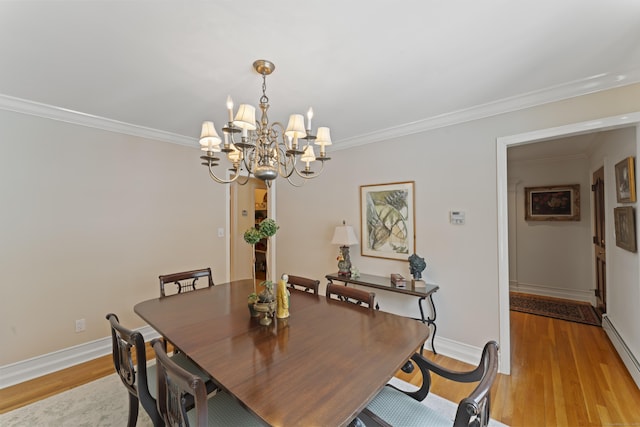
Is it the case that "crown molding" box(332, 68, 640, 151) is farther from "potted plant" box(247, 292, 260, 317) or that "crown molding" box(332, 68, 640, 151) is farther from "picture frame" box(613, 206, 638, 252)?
"potted plant" box(247, 292, 260, 317)

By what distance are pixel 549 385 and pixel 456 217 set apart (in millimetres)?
1563

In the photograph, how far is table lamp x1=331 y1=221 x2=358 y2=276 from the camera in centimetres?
331

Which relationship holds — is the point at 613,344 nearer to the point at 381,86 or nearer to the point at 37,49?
the point at 381,86

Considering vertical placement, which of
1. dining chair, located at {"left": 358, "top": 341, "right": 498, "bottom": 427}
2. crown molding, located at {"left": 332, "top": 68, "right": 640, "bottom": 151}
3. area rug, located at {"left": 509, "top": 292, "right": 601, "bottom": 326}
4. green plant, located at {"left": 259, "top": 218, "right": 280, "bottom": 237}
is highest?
crown molding, located at {"left": 332, "top": 68, "right": 640, "bottom": 151}

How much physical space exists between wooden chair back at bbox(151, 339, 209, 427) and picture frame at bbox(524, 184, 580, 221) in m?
5.58

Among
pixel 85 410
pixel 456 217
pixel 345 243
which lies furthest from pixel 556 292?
pixel 85 410

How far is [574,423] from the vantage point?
1821mm

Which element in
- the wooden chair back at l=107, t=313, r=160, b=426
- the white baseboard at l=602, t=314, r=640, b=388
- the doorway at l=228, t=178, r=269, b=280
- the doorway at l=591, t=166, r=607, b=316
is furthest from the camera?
the doorway at l=228, t=178, r=269, b=280

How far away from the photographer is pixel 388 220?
3229mm

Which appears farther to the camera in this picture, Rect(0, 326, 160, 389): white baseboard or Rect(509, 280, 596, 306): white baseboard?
Rect(509, 280, 596, 306): white baseboard

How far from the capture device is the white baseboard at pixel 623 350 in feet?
7.30

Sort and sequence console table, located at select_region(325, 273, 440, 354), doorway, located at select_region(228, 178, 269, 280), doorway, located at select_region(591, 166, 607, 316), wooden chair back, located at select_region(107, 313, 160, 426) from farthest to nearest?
doorway, located at select_region(228, 178, 269, 280) < doorway, located at select_region(591, 166, 607, 316) < console table, located at select_region(325, 273, 440, 354) < wooden chair back, located at select_region(107, 313, 160, 426)

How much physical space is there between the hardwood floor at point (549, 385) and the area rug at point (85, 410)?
0.13 meters

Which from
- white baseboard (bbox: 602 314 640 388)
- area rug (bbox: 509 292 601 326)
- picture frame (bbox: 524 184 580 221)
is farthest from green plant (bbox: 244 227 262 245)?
picture frame (bbox: 524 184 580 221)
